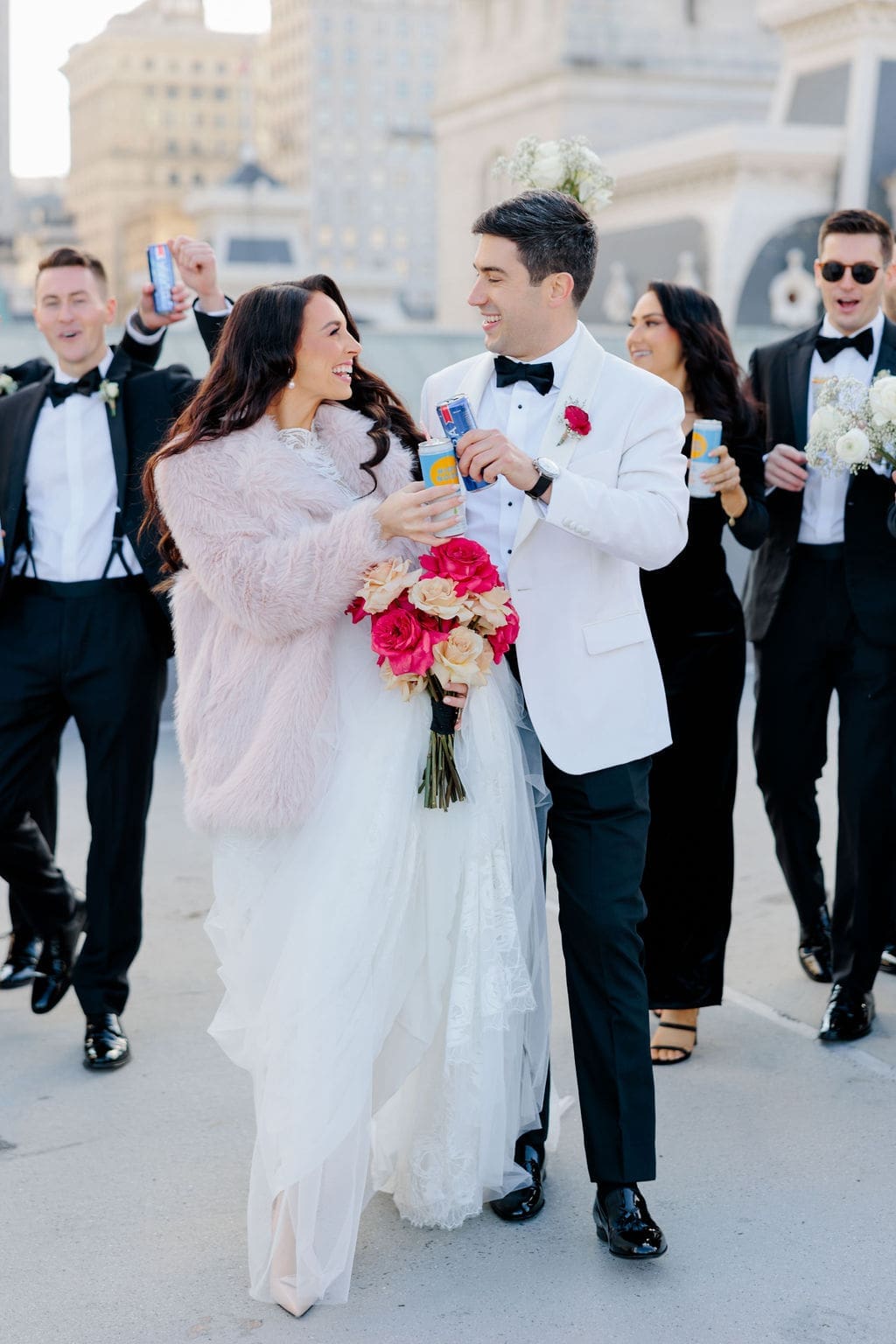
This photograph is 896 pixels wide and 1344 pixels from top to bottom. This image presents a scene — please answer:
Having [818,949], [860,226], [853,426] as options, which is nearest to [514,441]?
[853,426]

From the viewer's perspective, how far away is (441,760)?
3260mm

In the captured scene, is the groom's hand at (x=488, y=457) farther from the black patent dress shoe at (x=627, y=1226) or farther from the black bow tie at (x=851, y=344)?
the black bow tie at (x=851, y=344)

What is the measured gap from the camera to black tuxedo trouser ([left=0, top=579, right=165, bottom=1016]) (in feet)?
15.0

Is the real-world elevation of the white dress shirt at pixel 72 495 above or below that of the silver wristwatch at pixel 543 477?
below

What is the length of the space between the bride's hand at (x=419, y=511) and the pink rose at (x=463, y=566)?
0.03 meters

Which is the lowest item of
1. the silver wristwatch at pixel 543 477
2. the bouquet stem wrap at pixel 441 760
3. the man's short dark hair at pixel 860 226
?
the bouquet stem wrap at pixel 441 760

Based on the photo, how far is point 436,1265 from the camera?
10.9ft

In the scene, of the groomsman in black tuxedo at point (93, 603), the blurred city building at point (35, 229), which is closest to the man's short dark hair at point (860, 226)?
the groomsman in black tuxedo at point (93, 603)

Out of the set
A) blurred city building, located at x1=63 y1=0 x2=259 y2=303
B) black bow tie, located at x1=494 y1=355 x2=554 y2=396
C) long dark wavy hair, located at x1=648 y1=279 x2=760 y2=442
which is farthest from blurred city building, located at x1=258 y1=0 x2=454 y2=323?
black bow tie, located at x1=494 y1=355 x2=554 y2=396

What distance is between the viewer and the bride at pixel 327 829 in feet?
10.3

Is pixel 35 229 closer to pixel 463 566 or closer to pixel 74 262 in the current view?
pixel 74 262

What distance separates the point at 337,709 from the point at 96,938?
1.67 m

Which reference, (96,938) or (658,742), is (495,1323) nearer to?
(658,742)

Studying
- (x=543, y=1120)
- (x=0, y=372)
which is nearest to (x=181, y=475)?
(x=543, y=1120)
